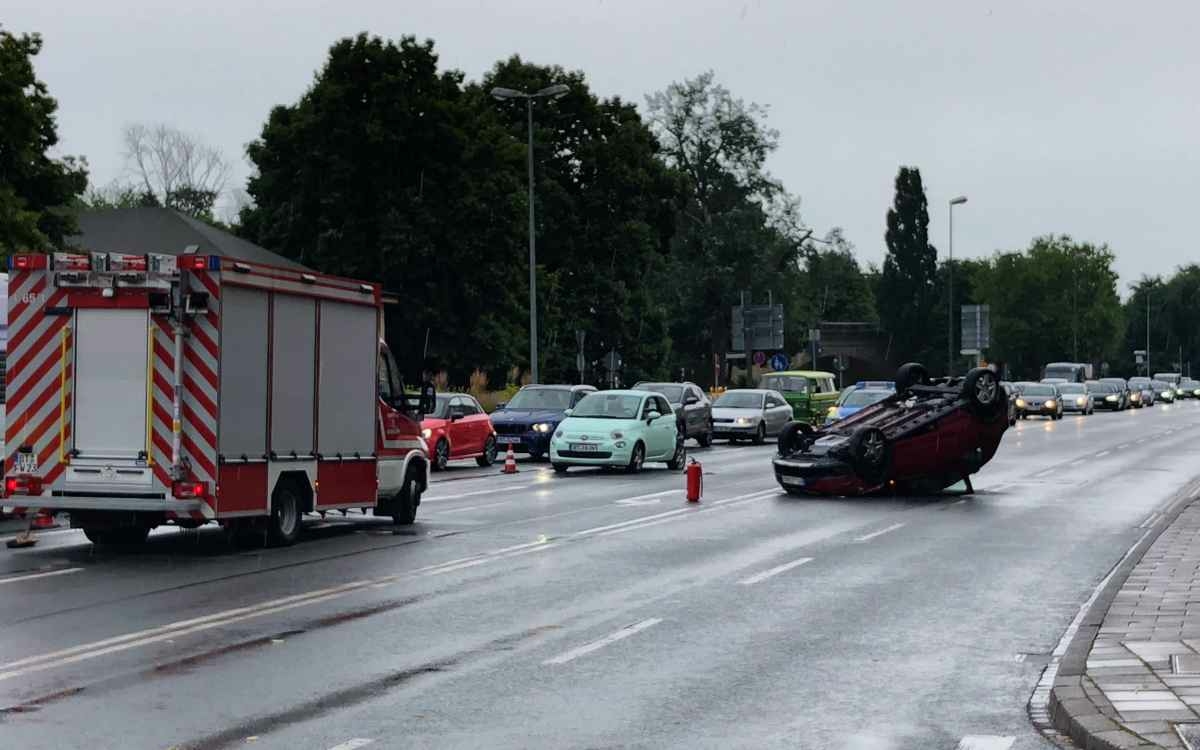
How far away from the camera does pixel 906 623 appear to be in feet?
40.9

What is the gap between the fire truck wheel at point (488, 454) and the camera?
35697mm

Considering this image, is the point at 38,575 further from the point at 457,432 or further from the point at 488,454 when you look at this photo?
the point at 488,454

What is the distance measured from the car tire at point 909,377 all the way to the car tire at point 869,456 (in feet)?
7.08

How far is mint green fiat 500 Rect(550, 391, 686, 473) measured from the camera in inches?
1241

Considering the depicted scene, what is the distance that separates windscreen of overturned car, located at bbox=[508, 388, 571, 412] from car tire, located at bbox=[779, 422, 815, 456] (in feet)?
39.4

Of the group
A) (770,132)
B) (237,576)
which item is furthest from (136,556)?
(770,132)

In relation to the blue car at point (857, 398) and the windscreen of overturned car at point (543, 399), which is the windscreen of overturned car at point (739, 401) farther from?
the windscreen of overturned car at point (543, 399)

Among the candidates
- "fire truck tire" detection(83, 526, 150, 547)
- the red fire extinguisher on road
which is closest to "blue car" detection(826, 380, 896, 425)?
the red fire extinguisher on road

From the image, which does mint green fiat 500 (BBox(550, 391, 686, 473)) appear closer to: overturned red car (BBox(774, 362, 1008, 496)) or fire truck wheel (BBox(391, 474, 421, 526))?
overturned red car (BBox(774, 362, 1008, 496))

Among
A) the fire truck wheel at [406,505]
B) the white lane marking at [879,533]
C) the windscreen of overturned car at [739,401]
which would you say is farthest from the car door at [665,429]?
the windscreen of overturned car at [739,401]

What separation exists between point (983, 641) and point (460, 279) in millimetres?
48168

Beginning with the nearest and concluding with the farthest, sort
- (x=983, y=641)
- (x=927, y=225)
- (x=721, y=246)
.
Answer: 1. (x=983, y=641)
2. (x=721, y=246)
3. (x=927, y=225)

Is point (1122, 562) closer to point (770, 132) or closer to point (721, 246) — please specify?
point (721, 246)

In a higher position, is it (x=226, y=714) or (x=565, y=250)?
(x=565, y=250)
